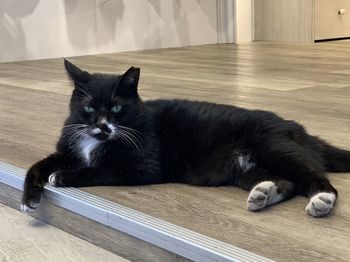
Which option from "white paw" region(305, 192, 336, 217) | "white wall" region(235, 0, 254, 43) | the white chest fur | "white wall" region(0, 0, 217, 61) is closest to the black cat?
the white chest fur

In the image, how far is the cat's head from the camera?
1292 mm

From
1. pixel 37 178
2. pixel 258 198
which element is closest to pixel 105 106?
pixel 37 178

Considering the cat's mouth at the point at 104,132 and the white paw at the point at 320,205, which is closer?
the white paw at the point at 320,205

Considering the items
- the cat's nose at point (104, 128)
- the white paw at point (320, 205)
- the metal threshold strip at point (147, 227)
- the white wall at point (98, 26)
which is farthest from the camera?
the white wall at point (98, 26)

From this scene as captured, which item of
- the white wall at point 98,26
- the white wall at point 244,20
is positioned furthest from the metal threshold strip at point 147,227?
the white wall at point 244,20

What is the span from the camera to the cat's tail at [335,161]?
1.35 metres

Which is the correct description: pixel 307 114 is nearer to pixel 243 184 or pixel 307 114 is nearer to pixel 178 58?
pixel 243 184

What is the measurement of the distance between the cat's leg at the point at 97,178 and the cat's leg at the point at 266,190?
27cm

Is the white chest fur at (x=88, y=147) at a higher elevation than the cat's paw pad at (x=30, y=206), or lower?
higher

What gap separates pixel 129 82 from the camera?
1328 mm

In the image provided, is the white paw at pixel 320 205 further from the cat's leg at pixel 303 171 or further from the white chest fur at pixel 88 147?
the white chest fur at pixel 88 147

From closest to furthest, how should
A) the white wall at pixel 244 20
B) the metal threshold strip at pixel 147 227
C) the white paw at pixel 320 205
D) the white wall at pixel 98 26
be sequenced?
the metal threshold strip at pixel 147 227 → the white paw at pixel 320 205 → the white wall at pixel 98 26 → the white wall at pixel 244 20

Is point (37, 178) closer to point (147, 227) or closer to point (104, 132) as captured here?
point (104, 132)

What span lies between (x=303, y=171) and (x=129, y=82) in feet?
1.50
